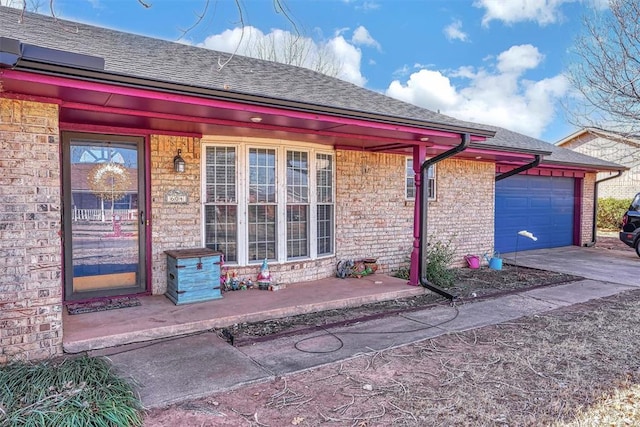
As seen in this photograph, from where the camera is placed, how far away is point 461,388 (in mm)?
3346

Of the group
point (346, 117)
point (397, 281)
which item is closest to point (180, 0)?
point (346, 117)

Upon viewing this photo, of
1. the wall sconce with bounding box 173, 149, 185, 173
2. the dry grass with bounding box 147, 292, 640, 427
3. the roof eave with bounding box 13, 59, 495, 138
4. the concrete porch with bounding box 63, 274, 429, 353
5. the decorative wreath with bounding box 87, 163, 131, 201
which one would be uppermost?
the roof eave with bounding box 13, 59, 495, 138

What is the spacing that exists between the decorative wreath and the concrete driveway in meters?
8.10

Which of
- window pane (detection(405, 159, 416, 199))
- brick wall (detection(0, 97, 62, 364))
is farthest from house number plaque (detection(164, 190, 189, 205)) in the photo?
window pane (detection(405, 159, 416, 199))

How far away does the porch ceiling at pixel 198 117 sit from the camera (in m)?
3.46

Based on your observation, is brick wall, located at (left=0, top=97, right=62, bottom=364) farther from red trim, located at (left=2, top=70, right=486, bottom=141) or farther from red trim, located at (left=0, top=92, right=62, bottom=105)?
red trim, located at (left=2, top=70, right=486, bottom=141)

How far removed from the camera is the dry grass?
289 centimetres

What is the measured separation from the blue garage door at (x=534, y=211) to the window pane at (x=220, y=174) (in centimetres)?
750

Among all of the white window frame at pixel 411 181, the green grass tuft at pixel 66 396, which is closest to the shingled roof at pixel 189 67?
the white window frame at pixel 411 181

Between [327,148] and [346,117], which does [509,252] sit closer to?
[327,148]

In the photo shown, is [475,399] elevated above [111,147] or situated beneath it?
situated beneath

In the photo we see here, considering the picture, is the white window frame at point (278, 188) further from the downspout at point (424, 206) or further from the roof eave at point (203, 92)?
the roof eave at point (203, 92)

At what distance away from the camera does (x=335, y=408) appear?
302 cm

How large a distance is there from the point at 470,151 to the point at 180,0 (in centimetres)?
564
